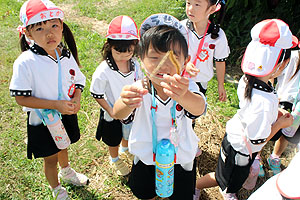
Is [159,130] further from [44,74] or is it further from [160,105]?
[44,74]

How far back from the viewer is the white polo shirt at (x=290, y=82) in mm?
2539

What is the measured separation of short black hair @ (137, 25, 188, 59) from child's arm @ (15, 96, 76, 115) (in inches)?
34.5

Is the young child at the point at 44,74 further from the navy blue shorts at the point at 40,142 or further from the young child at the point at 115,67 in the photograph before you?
the young child at the point at 115,67

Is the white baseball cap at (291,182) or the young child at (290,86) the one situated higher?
the white baseball cap at (291,182)

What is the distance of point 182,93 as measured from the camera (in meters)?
1.35

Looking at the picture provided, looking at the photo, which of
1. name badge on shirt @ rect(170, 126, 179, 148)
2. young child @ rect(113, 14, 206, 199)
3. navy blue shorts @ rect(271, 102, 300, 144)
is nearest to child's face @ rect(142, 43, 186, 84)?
young child @ rect(113, 14, 206, 199)

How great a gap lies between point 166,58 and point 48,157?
1.63m

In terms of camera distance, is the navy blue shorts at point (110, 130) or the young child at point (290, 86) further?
the navy blue shorts at point (110, 130)

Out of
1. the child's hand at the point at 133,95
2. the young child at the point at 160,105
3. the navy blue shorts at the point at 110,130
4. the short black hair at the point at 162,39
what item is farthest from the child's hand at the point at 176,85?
Answer: the navy blue shorts at the point at 110,130

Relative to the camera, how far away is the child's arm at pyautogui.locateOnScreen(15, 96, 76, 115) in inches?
81.7

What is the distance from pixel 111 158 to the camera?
3020mm

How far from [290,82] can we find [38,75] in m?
2.28

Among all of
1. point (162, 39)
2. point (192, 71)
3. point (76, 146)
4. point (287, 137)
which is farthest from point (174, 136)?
point (76, 146)

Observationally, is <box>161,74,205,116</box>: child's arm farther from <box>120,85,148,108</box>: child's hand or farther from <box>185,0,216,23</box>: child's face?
<box>185,0,216,23</box>: child's face
